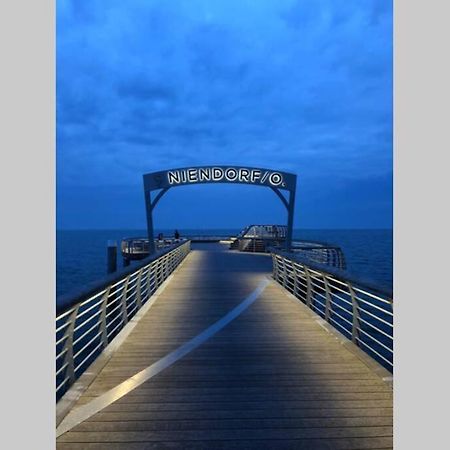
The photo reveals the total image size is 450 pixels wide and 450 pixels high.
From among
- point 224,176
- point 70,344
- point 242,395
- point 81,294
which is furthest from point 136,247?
point 242,395

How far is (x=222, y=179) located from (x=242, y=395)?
17.4 meters

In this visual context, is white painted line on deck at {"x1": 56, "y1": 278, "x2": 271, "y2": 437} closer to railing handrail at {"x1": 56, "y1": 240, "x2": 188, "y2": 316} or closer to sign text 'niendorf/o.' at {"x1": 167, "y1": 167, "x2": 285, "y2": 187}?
railing handrail at {"x1": 56, "y1": 240, "x2": 188, "y2": 316}

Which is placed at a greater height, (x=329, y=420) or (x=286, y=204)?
(x=286, y=204)

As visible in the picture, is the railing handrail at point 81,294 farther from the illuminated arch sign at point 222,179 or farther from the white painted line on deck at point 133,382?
the illuminated arch sign at point 222,179

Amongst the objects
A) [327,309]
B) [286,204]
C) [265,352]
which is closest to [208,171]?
[286,204]

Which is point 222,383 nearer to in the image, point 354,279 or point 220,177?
point 354,279

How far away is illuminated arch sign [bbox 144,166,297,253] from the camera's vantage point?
20.8 m

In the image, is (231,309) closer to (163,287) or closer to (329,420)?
(163,287)

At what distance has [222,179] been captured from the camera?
21094mm

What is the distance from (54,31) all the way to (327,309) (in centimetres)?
606

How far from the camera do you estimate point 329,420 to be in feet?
11.9

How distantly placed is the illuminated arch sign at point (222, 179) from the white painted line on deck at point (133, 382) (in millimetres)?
13816

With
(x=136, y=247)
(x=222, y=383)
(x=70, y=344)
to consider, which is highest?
(x=70, y=344)

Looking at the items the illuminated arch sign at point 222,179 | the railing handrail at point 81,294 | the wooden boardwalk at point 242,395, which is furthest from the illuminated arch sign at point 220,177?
the railing handrail at point 81,294
